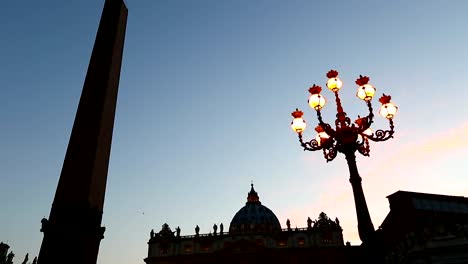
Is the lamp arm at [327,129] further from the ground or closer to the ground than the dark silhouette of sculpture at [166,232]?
closer to the ground

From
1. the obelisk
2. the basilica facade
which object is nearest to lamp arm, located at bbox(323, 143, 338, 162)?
the obelisk

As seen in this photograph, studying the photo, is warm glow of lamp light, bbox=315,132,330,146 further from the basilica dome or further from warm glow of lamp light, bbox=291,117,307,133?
the basilica dome

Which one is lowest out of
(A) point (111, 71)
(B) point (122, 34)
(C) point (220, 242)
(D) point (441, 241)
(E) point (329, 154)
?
(D) point (441, 241)

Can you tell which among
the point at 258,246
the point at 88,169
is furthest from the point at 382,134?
the point at 258,246

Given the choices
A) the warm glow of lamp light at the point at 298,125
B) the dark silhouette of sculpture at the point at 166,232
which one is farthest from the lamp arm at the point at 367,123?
the dark silhouette of sculpture at the point at 166,232

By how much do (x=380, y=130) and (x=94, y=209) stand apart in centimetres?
820

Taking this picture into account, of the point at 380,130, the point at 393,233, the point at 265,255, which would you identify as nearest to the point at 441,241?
the point at 380,130

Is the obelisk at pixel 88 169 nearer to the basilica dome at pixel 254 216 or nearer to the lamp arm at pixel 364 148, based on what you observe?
the lamp arm at pixel 364 148

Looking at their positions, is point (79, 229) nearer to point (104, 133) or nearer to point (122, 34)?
point (104, 133)

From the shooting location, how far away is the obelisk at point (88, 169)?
6984 mm

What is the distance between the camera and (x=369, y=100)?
1155cm

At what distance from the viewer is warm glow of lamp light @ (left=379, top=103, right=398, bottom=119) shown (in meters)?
11.8

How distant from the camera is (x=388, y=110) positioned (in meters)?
11.9

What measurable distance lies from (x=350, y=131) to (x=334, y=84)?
2.13m
